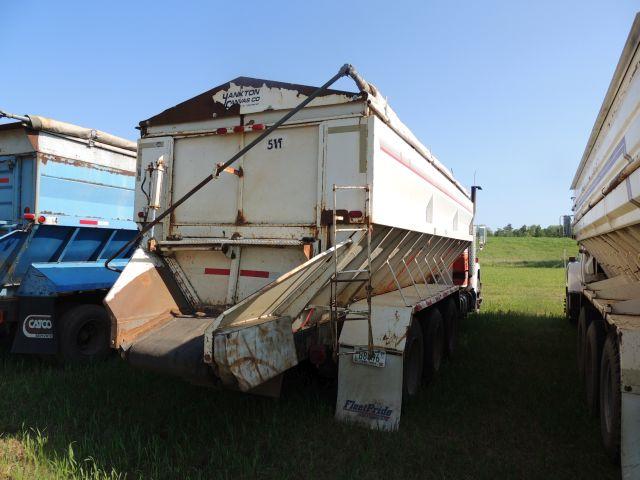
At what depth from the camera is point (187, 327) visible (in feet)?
13.5

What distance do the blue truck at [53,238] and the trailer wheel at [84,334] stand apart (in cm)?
1

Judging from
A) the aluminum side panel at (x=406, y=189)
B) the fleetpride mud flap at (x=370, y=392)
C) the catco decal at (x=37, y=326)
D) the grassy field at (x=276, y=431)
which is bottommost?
the grassy field at (x=276, y=431)

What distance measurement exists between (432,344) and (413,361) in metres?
0.77

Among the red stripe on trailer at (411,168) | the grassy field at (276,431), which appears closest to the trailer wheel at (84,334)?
the grassy field at (276,431)

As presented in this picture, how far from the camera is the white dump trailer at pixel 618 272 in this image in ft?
10.6

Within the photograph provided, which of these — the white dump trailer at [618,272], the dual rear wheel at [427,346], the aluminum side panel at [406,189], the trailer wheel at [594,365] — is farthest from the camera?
the dual rear wheel at [427,346]

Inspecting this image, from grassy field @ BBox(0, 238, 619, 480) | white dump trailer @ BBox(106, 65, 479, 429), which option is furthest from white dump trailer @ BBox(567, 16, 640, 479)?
white dump trailer @ BBox(106, 65, 479, 429)

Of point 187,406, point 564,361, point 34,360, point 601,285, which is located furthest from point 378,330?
point 34,360

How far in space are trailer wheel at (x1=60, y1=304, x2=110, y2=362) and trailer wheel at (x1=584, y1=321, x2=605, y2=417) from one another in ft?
18.4

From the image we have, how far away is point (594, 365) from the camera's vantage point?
15.2ft

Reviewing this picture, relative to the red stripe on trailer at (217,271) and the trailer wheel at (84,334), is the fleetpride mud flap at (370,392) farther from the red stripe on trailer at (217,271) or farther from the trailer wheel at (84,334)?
the trailer wheel at (84,334)

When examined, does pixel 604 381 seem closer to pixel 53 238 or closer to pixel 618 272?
pixel 618 272

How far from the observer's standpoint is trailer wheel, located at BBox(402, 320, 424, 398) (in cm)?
466

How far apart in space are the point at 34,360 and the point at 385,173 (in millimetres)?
4938
